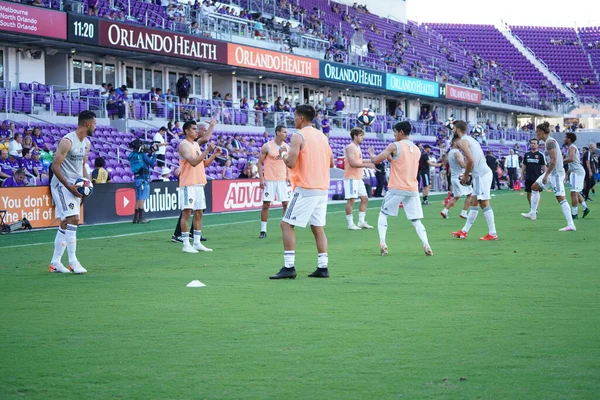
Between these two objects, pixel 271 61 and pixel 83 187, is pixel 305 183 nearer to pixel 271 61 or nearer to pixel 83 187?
pixel 83 187

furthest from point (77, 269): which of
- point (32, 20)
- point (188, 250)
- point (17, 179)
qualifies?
point (32, 20)

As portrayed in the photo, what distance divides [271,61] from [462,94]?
81.2 feet

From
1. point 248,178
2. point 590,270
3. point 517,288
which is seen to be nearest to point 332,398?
point 517,288

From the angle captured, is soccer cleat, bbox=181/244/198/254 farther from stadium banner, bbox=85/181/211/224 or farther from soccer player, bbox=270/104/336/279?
stadium banner, bbox=85/181/211/224

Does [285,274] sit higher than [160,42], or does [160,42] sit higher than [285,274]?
[160,42]

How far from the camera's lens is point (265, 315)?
312 inches

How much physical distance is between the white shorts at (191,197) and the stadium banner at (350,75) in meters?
32.6

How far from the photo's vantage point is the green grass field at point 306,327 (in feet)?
17.5

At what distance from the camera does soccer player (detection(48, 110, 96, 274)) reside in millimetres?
11359

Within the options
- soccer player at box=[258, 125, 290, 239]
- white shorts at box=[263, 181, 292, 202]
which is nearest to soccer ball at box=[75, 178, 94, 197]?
soccer player at box=[258, 125, 290, 239]

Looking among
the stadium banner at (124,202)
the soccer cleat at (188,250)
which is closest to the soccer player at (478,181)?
the soccer cleat at (188,250)

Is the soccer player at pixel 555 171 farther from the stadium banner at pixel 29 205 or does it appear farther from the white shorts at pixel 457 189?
the stadium banner at pixel 29 205

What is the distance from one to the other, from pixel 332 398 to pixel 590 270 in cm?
733

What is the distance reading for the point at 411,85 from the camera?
186ft
